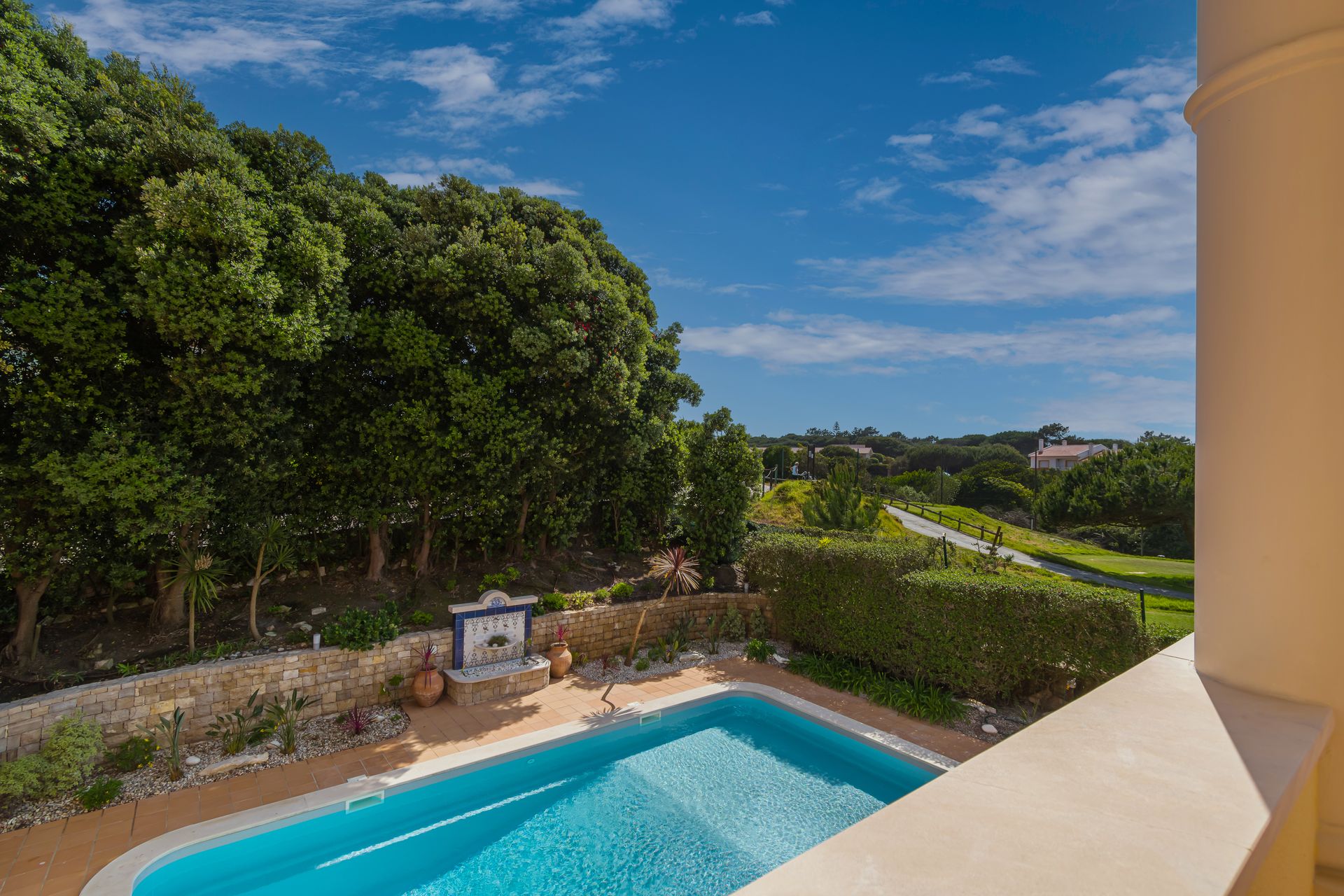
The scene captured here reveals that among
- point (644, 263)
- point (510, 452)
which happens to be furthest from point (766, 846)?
point (644, 263)

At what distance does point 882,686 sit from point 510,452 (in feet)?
23.3

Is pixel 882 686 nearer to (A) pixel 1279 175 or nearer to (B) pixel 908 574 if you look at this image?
(B) pixel 908 574

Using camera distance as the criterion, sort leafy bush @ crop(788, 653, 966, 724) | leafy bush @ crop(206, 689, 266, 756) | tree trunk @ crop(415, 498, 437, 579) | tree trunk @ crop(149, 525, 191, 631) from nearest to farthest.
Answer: leafy bush @ crop(206, 689, 266, 756)
leafy bush @ crop(788, 653, 966, 724)
tree trunk @ crop(149, 525, 191, 631)
tree trunk @ crop(415, 498, 437, 579)

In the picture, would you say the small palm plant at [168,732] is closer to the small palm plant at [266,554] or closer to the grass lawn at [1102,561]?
the small palm plant at [266,554]

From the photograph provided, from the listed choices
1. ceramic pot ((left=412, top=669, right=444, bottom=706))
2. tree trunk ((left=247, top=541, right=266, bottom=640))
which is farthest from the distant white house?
tree trunk ((left=247, top=541, right=266, bottom=640))

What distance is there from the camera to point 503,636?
402 inches

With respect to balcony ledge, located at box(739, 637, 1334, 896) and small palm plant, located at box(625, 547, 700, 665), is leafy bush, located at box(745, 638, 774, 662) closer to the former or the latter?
small palm plant, located at box(625, 547, 700, 665)

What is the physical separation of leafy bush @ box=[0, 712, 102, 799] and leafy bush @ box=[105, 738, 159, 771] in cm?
18

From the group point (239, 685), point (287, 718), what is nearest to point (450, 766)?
point (287, 718)

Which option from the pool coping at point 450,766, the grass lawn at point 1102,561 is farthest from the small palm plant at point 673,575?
the grass lawn at point 1102,561

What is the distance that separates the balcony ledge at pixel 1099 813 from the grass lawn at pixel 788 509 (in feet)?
51.3

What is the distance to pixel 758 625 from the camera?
12242 mm

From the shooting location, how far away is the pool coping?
229 inches

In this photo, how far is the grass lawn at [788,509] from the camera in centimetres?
1916
